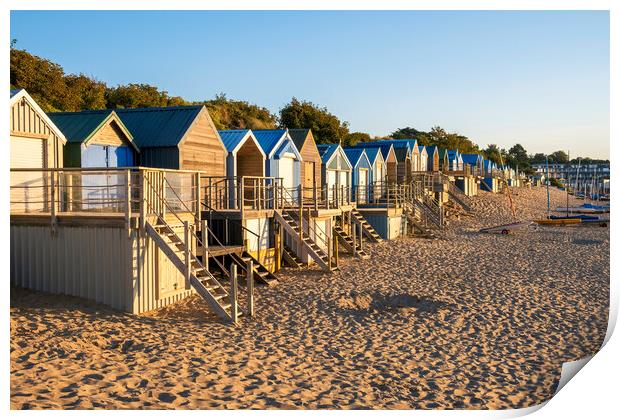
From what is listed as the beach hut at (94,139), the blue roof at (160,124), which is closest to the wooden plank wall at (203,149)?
the blue roof at (160,124)

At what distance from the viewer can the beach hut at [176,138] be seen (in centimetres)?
2025

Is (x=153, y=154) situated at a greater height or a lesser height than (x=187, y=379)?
greater

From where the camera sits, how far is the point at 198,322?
13.4 metres

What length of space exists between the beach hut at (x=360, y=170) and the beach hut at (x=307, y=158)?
5389 millimetres

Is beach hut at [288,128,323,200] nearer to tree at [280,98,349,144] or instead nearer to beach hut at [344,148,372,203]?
beach hut at [344,148,372,203]

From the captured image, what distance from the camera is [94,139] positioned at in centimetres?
1827

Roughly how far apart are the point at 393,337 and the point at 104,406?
6.48 m

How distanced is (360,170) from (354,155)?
1.06 metres

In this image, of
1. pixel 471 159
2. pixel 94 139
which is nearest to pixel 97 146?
pixel 94 139

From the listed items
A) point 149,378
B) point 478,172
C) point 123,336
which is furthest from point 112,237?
point 478,172

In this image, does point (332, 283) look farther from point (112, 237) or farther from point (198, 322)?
point (112, 237)

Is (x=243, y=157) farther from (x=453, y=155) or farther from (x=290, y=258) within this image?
(x=453, y=155)

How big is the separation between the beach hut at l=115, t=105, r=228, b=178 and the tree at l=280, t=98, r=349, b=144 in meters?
41.2

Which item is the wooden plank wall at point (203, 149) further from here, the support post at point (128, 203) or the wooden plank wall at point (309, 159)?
the wooden plank wall at point (309, 159)
